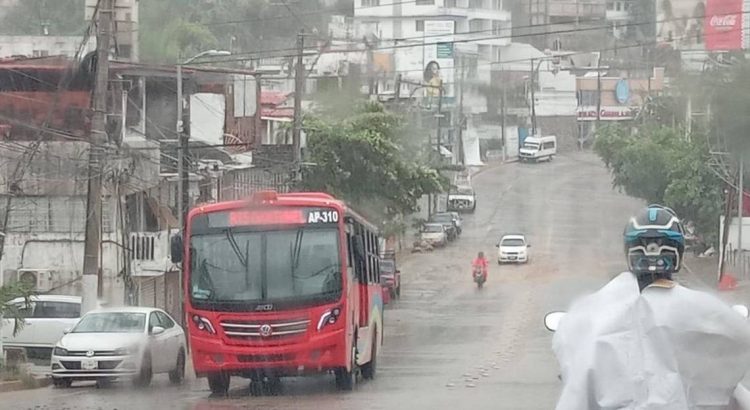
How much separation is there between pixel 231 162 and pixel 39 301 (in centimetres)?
1762

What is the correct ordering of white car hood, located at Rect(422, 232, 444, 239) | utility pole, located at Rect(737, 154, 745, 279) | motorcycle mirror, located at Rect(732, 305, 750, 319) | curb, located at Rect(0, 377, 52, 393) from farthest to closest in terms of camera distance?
white car hood, located at Rect(422, 232, 444, 239), utility pole, located at Rect(737, 154, 745, 279), curb, located at Rect(0, 377, 52, 393), motorcycle mirror, located at Rect(732, 305, 750, 319)

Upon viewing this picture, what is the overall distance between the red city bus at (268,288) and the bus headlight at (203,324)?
13 mm

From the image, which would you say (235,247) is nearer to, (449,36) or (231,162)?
(231,162)

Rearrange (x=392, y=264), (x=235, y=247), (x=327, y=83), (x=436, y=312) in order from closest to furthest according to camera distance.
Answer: (x=235, y=247) < (x=436, y=312) < (x=392, y=264) < (x=327, y=83)

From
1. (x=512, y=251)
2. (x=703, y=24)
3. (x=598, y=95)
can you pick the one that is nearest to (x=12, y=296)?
(x=703, y=24)

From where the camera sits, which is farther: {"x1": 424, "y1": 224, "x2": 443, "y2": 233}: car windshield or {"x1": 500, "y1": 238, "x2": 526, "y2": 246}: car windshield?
{"x1": 424, "y1": 224, "x2": 443, "y2": 233}: car windshield

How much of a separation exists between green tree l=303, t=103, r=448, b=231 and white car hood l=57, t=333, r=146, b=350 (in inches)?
1096

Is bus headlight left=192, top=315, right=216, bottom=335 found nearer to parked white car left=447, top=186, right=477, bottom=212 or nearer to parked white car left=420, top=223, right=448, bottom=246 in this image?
parked white car left=420, top=223, right=448, bottom=246

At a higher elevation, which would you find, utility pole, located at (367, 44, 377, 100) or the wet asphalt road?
utility pole, located at (367, 44, 377, 100)

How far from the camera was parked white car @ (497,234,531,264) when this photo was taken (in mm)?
60094

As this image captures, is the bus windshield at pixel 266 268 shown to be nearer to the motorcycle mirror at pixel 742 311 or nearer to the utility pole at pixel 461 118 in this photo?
the motorcycle mirror at pixel 742 311

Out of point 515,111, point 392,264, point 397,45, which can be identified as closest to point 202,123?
point 392,264

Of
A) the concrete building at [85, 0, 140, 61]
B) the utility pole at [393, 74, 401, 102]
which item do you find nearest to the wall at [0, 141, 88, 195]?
the concrete building at [85, 0, 140, 61]

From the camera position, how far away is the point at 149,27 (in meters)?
35.5
